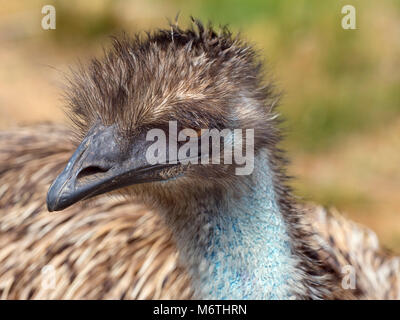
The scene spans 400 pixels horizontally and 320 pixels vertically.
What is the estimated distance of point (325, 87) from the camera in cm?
600

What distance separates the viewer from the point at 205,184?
265 centimetres

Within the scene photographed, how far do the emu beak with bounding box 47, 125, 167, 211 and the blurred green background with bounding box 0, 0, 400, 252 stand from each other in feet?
9.71

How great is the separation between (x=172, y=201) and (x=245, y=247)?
0.27 m

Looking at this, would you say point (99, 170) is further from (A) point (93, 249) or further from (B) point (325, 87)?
(B) point (325, 87)

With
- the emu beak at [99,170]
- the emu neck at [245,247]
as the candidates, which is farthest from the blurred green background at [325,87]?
the emu beak at [99,170]

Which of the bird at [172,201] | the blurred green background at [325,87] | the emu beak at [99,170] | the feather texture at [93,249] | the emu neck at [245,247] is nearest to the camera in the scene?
the emu beak at [99,170]

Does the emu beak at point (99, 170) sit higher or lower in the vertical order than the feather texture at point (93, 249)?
higher

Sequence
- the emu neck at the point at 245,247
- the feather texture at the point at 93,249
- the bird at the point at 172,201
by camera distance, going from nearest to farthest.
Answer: the bird at the point at 172,201, the emu neck at the point at 245,247, the feather texture at the point at 93,249

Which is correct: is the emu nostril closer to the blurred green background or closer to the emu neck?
the emu neck

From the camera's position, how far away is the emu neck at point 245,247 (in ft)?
8.67

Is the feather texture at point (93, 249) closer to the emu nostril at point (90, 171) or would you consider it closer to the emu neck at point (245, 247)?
the emu neck at point (245, 247)

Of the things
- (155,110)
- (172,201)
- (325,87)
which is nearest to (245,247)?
(172,201)
